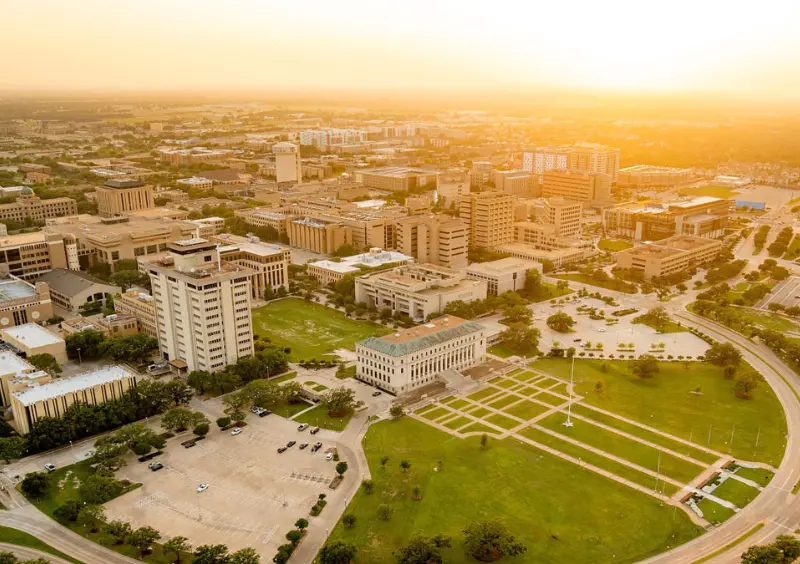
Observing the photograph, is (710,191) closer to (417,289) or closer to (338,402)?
(417,289)

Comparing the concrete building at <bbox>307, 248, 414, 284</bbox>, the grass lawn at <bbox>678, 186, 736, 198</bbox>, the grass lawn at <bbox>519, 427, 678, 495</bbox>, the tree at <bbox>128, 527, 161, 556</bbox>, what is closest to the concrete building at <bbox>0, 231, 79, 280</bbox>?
the concrete building at <bbox>307, 248, 414, 284</bbox>

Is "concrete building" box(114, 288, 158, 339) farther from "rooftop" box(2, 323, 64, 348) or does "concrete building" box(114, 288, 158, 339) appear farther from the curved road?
the curved road

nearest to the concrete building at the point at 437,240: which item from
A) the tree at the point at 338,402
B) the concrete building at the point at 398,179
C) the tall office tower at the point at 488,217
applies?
the tall office tower at the point at 488,217

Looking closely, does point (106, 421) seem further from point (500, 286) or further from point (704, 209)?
point (704, 209)

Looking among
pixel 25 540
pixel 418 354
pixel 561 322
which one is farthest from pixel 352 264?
pixel 25 540

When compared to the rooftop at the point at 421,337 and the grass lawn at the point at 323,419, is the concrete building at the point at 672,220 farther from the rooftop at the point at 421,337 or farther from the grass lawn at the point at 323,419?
the grass lawn at the point at 323,419

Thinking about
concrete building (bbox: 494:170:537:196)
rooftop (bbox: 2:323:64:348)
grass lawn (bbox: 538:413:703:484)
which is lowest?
grass lawn (bbox: 538:413:703:484)

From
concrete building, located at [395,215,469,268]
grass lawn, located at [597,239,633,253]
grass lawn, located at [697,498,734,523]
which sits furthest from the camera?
grass lawn, located at [597,239,633,253]
